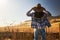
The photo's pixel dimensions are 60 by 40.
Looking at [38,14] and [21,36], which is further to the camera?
[21,36]

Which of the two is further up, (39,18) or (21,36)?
(39,18)

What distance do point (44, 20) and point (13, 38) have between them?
1476 mm

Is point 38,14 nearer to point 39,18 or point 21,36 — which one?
point 39,18

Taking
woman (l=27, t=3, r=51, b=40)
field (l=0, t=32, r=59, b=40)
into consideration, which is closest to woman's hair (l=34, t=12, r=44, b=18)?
woman (l=27, t=3, r=51, b=40)

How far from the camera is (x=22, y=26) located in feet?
18.8

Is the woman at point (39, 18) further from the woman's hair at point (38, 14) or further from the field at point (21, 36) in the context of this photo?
the field at point (21, 36)

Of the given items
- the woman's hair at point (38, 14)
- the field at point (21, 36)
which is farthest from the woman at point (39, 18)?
the field at point (21, 36)

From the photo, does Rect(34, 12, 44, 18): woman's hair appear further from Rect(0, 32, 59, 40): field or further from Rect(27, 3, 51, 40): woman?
Rect(0, 32, 59, 40): field

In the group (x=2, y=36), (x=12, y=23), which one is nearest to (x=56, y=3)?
(x=12, y=23)

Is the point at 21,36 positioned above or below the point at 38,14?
below

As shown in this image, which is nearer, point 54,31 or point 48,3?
point 54,31

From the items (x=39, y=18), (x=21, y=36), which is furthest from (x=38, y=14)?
(x=21, y=36)

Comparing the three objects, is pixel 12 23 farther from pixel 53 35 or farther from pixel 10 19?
pixel 53 35

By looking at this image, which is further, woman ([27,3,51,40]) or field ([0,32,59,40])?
field ([0,32,59,40])
